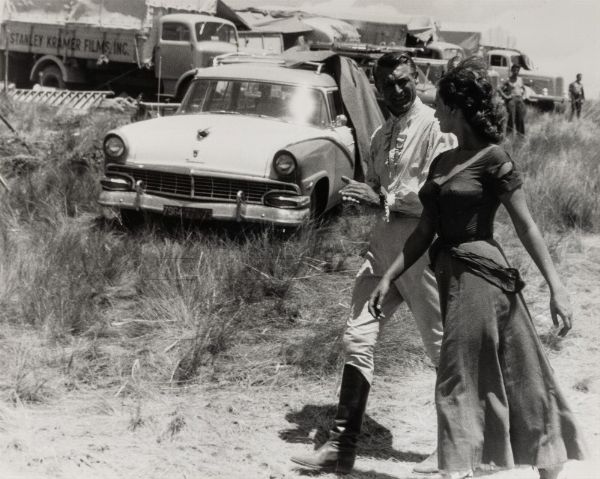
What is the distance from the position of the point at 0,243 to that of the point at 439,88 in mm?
4163

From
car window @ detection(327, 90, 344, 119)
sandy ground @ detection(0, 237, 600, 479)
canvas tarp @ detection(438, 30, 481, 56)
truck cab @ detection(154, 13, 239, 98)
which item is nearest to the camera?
sandy ground @ detection(0, 237, 600, 479)

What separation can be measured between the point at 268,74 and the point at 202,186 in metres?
1.75

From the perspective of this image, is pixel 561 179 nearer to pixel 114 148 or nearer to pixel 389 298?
pixel 114 148

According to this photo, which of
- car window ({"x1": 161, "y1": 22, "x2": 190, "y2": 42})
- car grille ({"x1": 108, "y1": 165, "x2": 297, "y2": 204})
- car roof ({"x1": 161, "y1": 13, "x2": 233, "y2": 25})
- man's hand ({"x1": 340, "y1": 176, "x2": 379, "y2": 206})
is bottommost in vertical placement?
car grille ({"x1": 108, "y1": 165, "x2": 297, "y2": 204})

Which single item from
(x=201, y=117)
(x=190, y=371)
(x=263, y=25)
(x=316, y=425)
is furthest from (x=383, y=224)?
(x=263, y=25)

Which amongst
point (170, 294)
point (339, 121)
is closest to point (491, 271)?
point (170, 294)

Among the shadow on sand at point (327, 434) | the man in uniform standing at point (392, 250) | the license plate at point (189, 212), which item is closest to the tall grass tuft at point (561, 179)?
the license plate at point (189, 212)

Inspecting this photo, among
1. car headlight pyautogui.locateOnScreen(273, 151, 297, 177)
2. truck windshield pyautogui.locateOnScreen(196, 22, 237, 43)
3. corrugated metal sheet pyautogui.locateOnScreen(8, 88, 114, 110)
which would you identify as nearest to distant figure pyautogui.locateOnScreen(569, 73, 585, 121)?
truck windshield pyautogui.locateOnScreen(196, 22, 237, 43)

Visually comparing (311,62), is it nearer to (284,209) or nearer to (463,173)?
(284,209)

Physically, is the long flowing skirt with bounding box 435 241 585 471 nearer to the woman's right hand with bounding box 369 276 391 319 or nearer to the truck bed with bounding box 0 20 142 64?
the woman's right hand with bounding box 369 276 391 319

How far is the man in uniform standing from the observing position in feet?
11.7

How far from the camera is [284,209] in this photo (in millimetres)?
6949

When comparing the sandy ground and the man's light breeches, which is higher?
the man's light breeches

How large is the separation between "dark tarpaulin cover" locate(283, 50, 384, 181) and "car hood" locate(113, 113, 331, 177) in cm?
114
